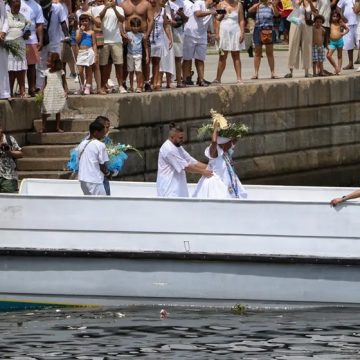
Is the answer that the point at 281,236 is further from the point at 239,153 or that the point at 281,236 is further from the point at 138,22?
the point at 239,153

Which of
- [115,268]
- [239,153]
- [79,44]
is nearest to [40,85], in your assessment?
[79,44]

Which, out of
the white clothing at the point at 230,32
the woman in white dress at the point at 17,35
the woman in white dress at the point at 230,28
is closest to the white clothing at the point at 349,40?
the woman in white dress at the point at 230,28

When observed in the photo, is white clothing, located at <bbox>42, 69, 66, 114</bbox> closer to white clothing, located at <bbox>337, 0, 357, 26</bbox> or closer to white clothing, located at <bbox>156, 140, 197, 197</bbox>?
white clothing, located at <bbox>156, 140, 197, 197</bbox>

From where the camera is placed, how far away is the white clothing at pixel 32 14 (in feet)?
77.7

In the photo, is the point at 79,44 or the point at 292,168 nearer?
the point at 79,44

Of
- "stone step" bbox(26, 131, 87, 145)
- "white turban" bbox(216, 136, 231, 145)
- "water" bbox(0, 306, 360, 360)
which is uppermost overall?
"stone step" bbox(26, 131, 87, 145)

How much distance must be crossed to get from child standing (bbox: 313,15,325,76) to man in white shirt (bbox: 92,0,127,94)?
4.91 meters

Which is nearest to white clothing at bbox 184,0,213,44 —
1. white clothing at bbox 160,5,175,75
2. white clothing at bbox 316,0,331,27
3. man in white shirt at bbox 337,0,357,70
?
white clothing at bbox 160,5,175,75

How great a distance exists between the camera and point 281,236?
17094 millimetres

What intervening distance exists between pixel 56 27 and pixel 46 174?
10.2 ft

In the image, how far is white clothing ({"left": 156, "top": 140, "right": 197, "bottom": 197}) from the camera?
18031 mm

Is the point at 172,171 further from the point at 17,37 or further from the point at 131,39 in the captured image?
the point at 131,39

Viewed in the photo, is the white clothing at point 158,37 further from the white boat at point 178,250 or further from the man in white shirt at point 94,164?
the white boat at point 178,250

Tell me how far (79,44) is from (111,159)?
5.73 meters
